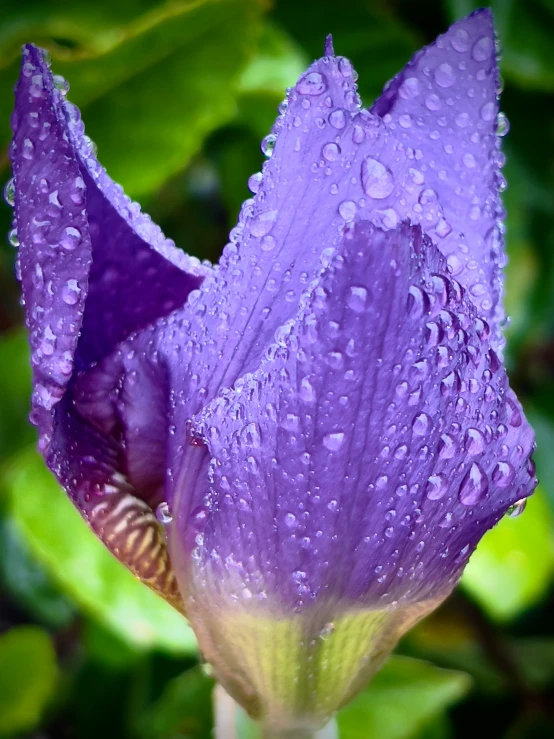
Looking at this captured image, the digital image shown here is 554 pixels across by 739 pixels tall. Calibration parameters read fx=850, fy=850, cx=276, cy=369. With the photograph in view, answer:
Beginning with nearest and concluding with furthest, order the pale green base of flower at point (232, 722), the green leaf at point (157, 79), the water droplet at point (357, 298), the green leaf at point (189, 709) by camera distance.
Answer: the water droplet at point (357, 298) < the pale green base of flower at point (232, 722) < the green leaf at point (157, 79) < the green leaf at point (189, 709)

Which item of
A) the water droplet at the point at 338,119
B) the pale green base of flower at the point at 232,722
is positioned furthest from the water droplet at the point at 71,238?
the pale green base of flower at the point at 232,722

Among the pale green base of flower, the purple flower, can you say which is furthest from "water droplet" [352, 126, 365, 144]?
the pale green base of flower

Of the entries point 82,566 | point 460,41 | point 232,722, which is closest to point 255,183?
point 460,41

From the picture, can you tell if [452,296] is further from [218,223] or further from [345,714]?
[218,223]

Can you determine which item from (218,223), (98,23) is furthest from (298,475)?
(218,223)

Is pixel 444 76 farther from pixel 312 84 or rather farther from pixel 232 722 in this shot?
pixel 232 722

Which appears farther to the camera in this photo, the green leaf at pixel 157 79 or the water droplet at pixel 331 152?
the green leaf at pixel 157 79

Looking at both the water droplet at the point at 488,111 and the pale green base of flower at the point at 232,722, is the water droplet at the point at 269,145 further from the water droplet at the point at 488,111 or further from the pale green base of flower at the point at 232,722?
the pale green base of flower at the point at 232,722
